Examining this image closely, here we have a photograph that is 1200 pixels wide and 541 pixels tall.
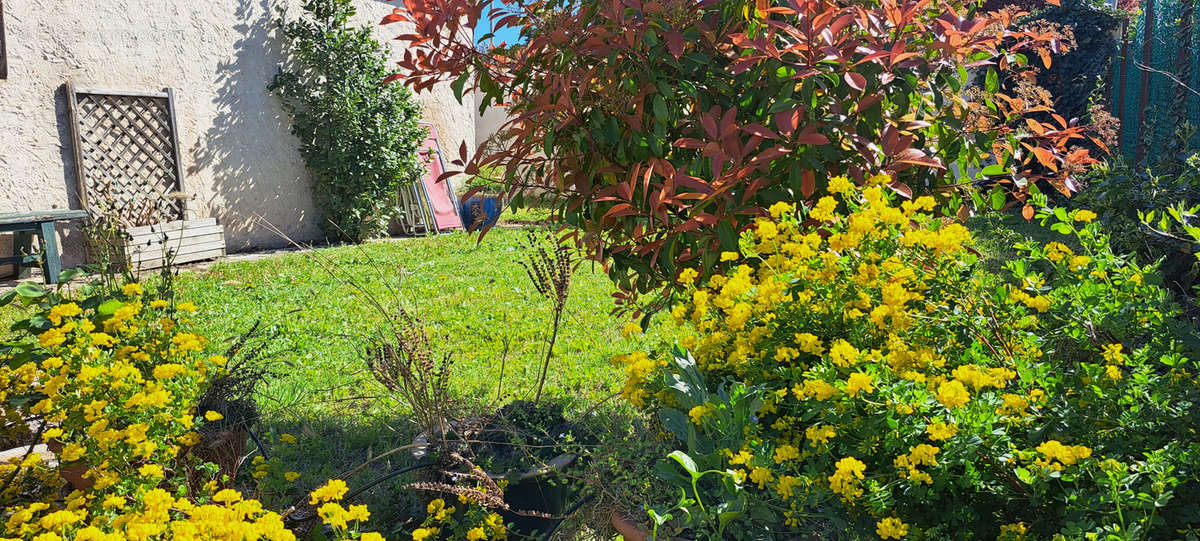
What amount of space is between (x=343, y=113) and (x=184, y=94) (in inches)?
59.0

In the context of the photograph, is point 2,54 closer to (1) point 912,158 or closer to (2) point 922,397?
(1) point 912,158

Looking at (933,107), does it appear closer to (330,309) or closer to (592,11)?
(592,11)

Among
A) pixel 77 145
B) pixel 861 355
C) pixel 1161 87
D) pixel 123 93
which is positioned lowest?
pixel 861 355

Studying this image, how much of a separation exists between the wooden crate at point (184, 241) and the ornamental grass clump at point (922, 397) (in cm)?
628

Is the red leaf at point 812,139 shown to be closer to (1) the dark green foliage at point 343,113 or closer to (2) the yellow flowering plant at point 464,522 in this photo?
(2) the yellow flowering plant at point 464,522

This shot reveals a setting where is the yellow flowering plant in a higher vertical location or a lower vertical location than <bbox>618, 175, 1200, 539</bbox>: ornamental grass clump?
lower

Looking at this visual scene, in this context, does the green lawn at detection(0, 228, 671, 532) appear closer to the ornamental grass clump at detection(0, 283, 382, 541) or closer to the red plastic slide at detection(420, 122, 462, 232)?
the ornamental grass clump at detection(0, 283, 382, 541)

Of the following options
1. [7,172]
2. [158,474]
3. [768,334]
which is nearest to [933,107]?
[768,334]

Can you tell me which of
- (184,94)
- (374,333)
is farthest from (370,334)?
(184,94)

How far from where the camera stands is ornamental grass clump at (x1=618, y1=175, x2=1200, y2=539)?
109 centimetres

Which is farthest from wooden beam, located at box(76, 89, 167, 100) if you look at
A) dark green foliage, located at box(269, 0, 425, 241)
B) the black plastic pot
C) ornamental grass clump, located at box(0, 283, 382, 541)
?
the black plastic pot

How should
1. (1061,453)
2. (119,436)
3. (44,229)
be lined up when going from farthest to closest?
(44,229)
(119,436)
(1061,453)

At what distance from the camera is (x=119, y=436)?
169 cm

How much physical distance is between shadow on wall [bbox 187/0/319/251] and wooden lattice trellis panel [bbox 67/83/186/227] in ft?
0.93
